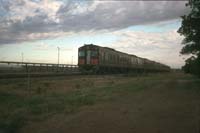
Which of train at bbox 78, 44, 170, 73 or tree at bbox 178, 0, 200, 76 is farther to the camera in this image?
train at bbox 78, 44, 170, 73

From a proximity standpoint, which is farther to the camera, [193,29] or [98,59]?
[98,59]

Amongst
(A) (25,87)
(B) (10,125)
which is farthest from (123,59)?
(B) (10,125)

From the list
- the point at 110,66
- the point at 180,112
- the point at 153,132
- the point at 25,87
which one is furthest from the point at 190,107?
the point at 110,66

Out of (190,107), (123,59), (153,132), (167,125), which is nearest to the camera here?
(153,132)

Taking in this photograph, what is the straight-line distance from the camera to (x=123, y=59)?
5106 centimetres

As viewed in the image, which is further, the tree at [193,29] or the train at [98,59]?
the train at [98,59]

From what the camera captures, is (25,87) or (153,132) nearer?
(153,132)

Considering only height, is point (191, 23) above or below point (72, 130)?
above

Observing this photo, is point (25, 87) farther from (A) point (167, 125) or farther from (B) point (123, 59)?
(B) point (123, 59)

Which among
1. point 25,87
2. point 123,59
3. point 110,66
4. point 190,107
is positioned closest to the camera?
point 190,107

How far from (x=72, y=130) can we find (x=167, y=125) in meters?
2.53

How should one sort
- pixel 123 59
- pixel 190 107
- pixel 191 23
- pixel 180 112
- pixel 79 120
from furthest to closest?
pixel 123 59, pixel 191 23, pixel 190 107, pixel 180 112, pixel 79 120

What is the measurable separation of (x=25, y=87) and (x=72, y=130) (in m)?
11.9

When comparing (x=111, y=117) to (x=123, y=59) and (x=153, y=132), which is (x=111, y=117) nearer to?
(x=153, y=132)
